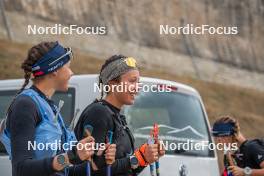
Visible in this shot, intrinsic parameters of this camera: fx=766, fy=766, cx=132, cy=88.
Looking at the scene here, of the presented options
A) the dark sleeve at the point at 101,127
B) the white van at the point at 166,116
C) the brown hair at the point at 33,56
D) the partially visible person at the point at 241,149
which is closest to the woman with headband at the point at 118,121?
the dark sleeve at the point at 101,127

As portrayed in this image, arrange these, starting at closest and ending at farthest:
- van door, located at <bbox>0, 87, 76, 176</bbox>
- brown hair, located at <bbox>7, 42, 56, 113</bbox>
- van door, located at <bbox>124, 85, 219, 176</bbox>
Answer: brown hair, located at <bbox>7, 42, 56, 113</bbox>
van door, located at <bbox>124, 85, 219, 176</bbox>
van door, located at <bbox>0, 87, 76, 176</bbox>

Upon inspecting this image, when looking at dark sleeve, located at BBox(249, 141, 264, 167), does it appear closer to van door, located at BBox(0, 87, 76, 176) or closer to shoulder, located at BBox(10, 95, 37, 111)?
van door, located at BBox(0, 87, 76, 176)

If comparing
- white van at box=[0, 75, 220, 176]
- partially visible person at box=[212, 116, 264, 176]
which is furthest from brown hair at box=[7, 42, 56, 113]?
partially visible person at box=[212, 116, 264, 176]

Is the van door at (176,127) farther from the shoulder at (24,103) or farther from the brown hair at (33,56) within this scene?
the shoulder at (24,103)

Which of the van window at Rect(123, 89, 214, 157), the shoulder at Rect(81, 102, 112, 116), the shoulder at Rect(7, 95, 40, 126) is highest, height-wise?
the van window at Rect(123, 89, 214, 157)

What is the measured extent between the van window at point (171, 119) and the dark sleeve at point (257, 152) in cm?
65

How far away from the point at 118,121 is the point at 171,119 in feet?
7.92

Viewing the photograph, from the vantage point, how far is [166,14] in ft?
148

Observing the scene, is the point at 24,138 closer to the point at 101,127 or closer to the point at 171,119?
the point at 101,127

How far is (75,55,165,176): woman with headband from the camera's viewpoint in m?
4.48

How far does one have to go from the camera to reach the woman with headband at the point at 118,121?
14.7ft

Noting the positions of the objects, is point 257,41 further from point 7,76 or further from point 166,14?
point 7,76

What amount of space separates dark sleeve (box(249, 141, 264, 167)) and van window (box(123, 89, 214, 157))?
0.65 metres

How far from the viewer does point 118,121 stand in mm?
4633
